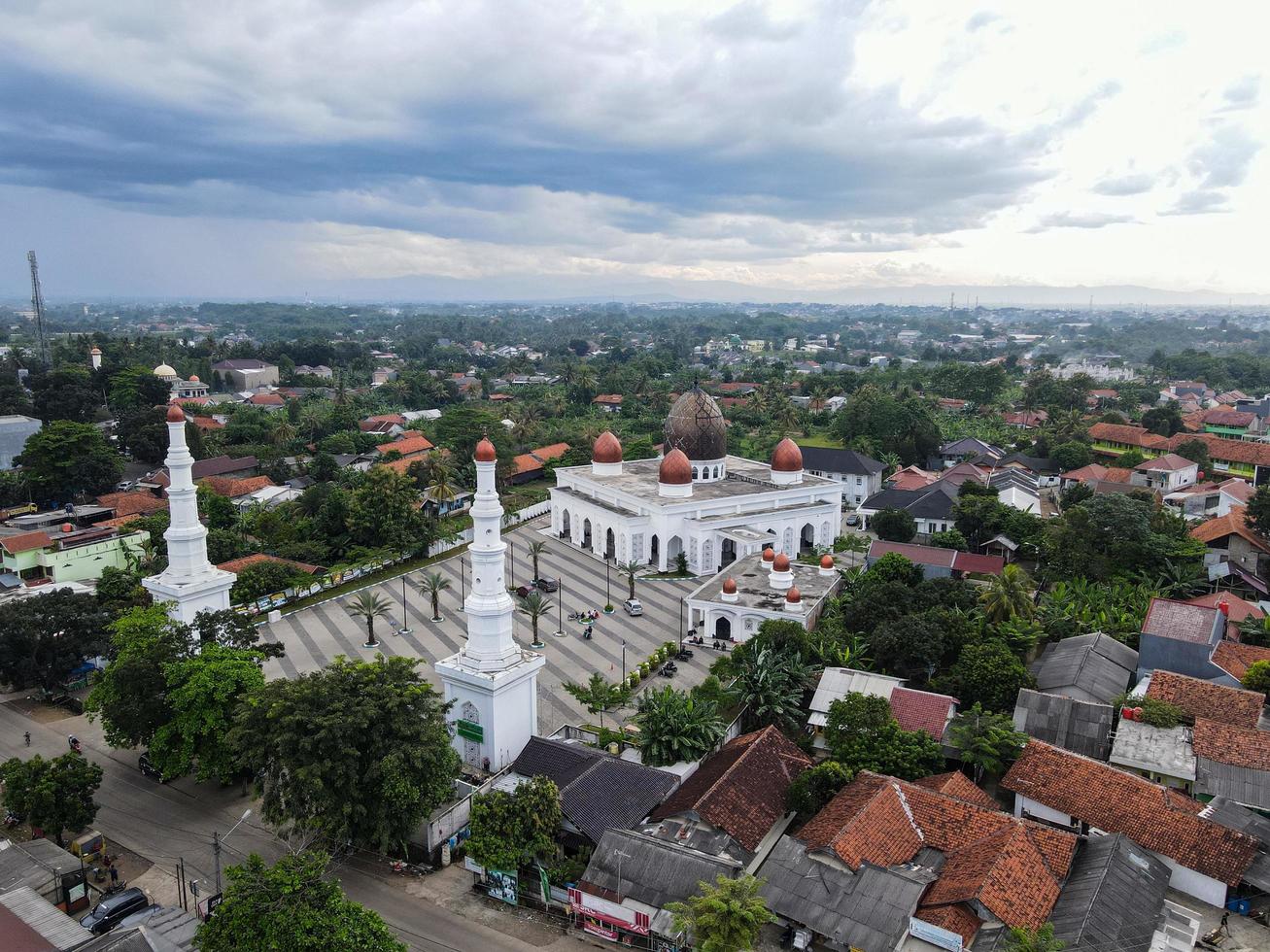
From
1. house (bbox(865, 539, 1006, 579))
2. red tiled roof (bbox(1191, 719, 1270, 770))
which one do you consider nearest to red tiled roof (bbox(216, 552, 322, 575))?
house (bbox(865, 539, 1006, 579))

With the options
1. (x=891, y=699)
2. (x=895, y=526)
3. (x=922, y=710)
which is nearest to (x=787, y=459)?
(x=895, y=526)

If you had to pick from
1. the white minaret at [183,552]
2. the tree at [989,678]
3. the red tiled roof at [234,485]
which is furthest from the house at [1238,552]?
the red tiled roof at [234,485]

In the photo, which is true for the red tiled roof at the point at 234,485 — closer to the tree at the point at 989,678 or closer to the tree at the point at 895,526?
the tree at the point at 895,526

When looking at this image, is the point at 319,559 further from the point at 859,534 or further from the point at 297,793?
the point at 859,534

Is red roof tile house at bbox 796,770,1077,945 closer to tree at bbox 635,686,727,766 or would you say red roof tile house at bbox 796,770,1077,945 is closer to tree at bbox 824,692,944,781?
tree at bbox 824,692,944,781

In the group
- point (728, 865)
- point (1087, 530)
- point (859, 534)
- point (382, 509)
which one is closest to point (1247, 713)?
point (1087, 530)
